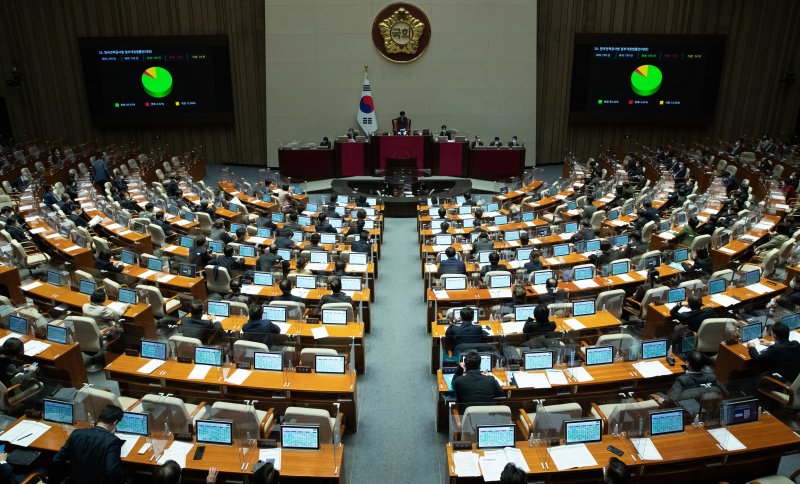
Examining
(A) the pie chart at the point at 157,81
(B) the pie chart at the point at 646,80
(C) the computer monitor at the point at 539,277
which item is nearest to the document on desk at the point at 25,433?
(C) the computer monitor at the point at 539,277

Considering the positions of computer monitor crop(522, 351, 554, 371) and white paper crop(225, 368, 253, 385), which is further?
computer monitor crop(522, 351, 554, 371)

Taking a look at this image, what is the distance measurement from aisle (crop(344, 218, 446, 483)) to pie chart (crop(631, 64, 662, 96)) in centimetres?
1502

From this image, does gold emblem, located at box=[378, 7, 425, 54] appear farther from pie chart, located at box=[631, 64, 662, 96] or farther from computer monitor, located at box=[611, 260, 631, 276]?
computer monitor, located at box=[611, 260, 631, 276]

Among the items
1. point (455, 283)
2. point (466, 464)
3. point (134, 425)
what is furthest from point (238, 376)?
point (455, 283)

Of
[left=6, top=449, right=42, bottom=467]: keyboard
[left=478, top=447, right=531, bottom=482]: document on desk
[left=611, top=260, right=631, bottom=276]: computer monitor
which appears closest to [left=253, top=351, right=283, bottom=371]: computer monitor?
[left=6, top=449, right=42, bottom=467]: keyboard

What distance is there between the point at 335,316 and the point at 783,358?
5653 millimetres

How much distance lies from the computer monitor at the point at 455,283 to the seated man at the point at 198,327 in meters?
3.69

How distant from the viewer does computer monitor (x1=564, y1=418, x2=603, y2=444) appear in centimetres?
555

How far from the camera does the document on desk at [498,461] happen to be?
5156 mm

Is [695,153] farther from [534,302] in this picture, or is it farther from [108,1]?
[108,1]

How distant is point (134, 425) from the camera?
5.77m

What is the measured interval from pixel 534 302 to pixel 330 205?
7813 mm

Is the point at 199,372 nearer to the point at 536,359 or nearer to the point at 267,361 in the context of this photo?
the point at 267,361

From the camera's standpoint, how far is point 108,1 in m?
22.2
